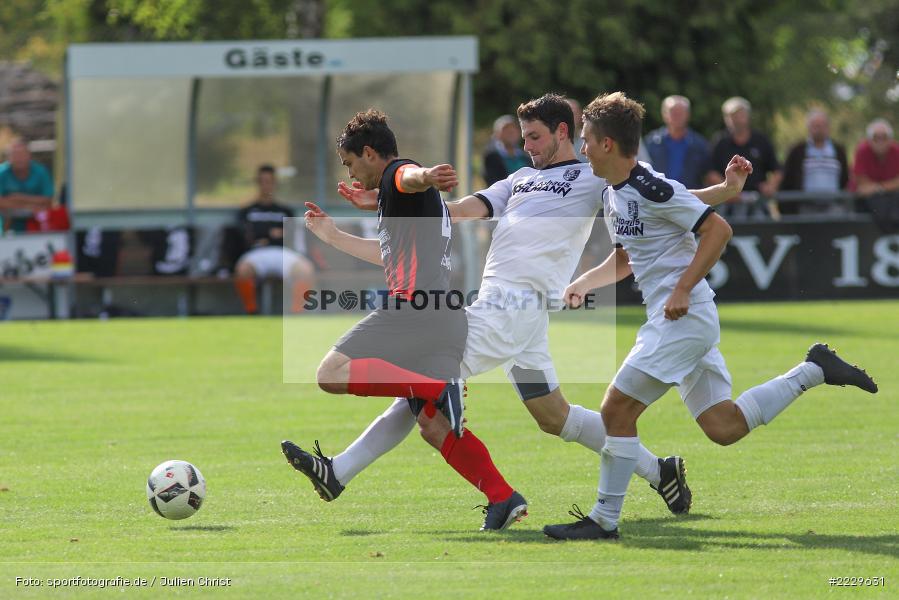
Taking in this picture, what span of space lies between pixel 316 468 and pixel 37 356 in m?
8.83

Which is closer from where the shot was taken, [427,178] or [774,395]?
[427,178]

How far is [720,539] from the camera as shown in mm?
6586

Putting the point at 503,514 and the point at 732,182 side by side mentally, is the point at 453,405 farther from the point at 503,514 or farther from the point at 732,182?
the point at 732,182

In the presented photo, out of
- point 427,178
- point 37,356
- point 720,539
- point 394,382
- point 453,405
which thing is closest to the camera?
point 427,178

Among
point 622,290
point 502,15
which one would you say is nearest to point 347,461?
point 622,290

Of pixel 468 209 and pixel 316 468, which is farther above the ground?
pixel 468 209

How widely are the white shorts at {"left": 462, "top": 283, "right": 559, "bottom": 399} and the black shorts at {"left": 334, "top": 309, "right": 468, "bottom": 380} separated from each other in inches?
6.4

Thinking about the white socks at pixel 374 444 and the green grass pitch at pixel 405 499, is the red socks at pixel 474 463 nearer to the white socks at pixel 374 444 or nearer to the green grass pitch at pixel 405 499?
the green grass pitch at pixel 405 499

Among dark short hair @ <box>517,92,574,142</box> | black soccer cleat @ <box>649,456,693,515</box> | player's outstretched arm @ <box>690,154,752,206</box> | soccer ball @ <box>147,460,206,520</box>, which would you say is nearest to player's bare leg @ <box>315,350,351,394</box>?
soccer ball @ <box>147,460,206,520</box>

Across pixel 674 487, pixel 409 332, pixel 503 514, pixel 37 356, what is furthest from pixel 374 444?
pixel 37 356

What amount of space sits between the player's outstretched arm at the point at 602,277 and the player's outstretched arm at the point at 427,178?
1.02 m

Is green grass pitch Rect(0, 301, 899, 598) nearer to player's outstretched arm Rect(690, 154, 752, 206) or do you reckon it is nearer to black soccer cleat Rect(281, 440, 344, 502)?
black soccer cleat Rect(281, 440, 344, 502)

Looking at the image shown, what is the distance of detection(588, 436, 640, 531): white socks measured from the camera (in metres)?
6.62

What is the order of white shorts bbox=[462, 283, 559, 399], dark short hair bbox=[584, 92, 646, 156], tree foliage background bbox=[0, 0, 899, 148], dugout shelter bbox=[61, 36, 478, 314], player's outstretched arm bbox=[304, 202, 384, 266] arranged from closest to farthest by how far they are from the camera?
dark short hair bbox=[584, 92, 646, 156] < white shorts bbox=[462, 283, 559, 399] < player's outstretched arm bbox=[304, 202, 384, 266] < dugout shelter bbox=[61, 36, 478, 314] < tree foliage background bbox=[0, 0, 899, 148]
